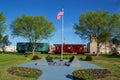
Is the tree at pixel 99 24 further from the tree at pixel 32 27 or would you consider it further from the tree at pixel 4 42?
the tree at pixel 4 42

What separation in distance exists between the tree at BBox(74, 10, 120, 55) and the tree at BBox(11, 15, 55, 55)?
30.3 ft

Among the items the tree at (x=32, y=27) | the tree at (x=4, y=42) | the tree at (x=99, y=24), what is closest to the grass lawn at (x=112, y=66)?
the tree at (x=99, y=24)

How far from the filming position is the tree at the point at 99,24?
63562 millimetres

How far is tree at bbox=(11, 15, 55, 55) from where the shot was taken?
68625mm

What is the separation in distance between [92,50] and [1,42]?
27.5 meters

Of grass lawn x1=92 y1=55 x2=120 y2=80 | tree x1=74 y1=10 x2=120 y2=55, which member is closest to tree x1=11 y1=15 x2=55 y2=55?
tree x1=74 y1=10 x2=120 y2=55

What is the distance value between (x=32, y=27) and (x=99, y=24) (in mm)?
16917

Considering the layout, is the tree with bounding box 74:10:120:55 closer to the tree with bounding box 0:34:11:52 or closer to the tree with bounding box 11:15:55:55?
the tree with bounding box 11:15:55:55

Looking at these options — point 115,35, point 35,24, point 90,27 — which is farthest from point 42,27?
point 115,35

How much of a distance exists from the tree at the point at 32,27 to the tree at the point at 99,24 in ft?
30.3

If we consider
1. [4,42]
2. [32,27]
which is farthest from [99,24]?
[4,42]

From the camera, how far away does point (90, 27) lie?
211 ft

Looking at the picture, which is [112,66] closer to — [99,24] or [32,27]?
[99,24]

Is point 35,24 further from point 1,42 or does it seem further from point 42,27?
point 1,42
